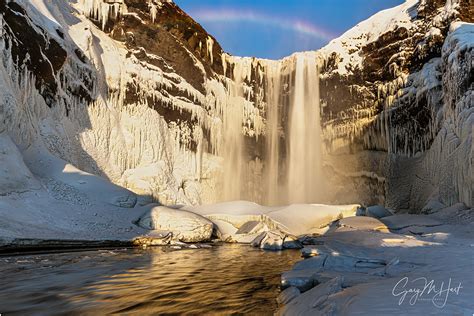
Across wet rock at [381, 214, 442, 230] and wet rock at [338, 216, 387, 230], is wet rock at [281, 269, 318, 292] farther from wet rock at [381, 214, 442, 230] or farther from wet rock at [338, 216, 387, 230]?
wet rock at [381, 214, 442, 230]

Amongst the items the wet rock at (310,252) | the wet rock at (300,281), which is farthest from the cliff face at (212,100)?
the wet rock at (300,281)

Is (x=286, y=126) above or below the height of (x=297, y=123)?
below

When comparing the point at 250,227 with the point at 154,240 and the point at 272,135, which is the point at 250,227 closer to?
the point at 154,240

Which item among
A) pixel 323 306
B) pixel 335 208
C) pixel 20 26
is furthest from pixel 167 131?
pixel 323 306

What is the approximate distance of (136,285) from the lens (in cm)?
703

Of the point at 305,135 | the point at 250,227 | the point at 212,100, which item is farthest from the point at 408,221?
the point at 212,100

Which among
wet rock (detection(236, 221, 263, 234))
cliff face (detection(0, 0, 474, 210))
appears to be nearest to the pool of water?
wet rock (detection(236, 221, 263, 234))

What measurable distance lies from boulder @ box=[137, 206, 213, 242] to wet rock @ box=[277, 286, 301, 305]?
12.9 meters

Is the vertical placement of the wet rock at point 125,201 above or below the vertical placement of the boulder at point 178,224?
above

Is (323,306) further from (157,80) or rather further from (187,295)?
(157,80)
